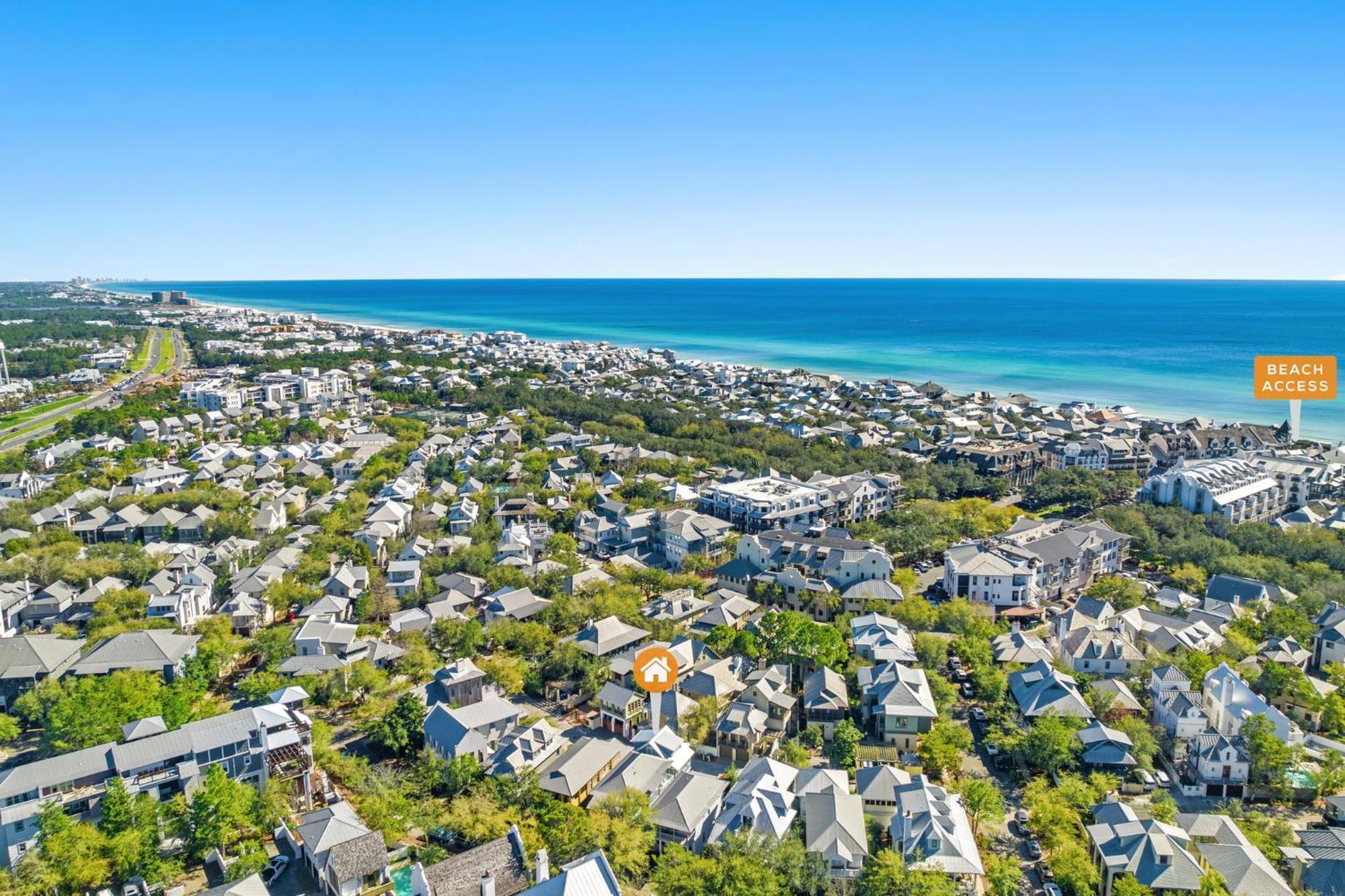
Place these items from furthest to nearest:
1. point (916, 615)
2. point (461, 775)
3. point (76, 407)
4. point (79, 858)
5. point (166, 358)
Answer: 1. point (166, 358)
2. point (76, 407)
3. point (916, 615)
4. point (461, 775)
5. point (79, 858)

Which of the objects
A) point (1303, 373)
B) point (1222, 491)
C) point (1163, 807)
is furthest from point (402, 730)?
point (1303, 373)

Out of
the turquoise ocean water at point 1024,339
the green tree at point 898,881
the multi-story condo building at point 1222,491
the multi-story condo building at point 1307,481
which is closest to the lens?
the green tree at point 898,881

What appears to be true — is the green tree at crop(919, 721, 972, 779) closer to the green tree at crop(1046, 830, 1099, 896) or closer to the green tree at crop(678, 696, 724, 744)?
the green tree at crop(1046, 830, 1099, 896)

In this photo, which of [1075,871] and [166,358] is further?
[166,358]

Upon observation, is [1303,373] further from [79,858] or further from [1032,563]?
[79,858]

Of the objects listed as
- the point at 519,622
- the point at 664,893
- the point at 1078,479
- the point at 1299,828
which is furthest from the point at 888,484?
the point at 664,893

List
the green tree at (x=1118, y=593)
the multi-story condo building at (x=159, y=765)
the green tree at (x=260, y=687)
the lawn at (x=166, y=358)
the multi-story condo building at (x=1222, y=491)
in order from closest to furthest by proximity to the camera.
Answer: the multi-story condo building at (x=159, y=765) → the green tree at (x=260, y=687) → the green tree at (x=1118, y=593) → the multi-story condo building at (x=1222, y=491) → the lawn at (x=166, y=358)

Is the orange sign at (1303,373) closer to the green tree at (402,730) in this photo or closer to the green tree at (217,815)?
the green tree at (402,730)

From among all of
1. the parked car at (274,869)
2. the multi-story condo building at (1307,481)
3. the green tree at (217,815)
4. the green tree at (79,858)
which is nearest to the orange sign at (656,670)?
the parked car at (274,869)
